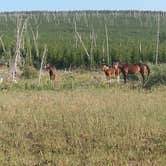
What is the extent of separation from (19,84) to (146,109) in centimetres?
1300

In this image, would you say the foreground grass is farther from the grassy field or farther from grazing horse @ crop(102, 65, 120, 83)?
grazing horse @ crop(102, 65, 120, 83)

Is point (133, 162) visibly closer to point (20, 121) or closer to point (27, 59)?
point (20, 121)

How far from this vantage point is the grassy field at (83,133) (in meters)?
9.95

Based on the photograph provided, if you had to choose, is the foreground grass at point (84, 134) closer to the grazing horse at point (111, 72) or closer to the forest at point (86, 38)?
the grazing horse at point (111, 72)

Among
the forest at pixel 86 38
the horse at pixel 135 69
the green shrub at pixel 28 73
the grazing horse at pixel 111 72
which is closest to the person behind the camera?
the horse at pixel 135 69

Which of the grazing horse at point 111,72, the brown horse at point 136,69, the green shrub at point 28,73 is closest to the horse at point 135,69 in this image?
the brown horse at point 136,69

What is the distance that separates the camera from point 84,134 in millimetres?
11812

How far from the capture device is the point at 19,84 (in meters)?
27.6

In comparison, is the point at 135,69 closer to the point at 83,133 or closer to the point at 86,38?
the point at 83,133

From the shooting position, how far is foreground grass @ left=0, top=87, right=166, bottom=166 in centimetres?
996

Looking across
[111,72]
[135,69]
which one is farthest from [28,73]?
[135,69]

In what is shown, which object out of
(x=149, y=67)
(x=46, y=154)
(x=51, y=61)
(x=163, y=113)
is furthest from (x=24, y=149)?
(x=51, y=61)

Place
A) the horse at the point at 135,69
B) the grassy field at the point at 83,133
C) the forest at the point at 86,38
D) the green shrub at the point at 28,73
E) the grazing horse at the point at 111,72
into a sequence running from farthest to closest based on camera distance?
1. the forest at the point at 86,38
2. the green shrub at the point at 28,73
3. the grazing horse at the point at 111,72
4. the horse at the point at 135,69
5. the grassy field at the point at 83,133

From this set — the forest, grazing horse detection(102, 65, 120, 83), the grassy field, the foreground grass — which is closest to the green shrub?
the forest
